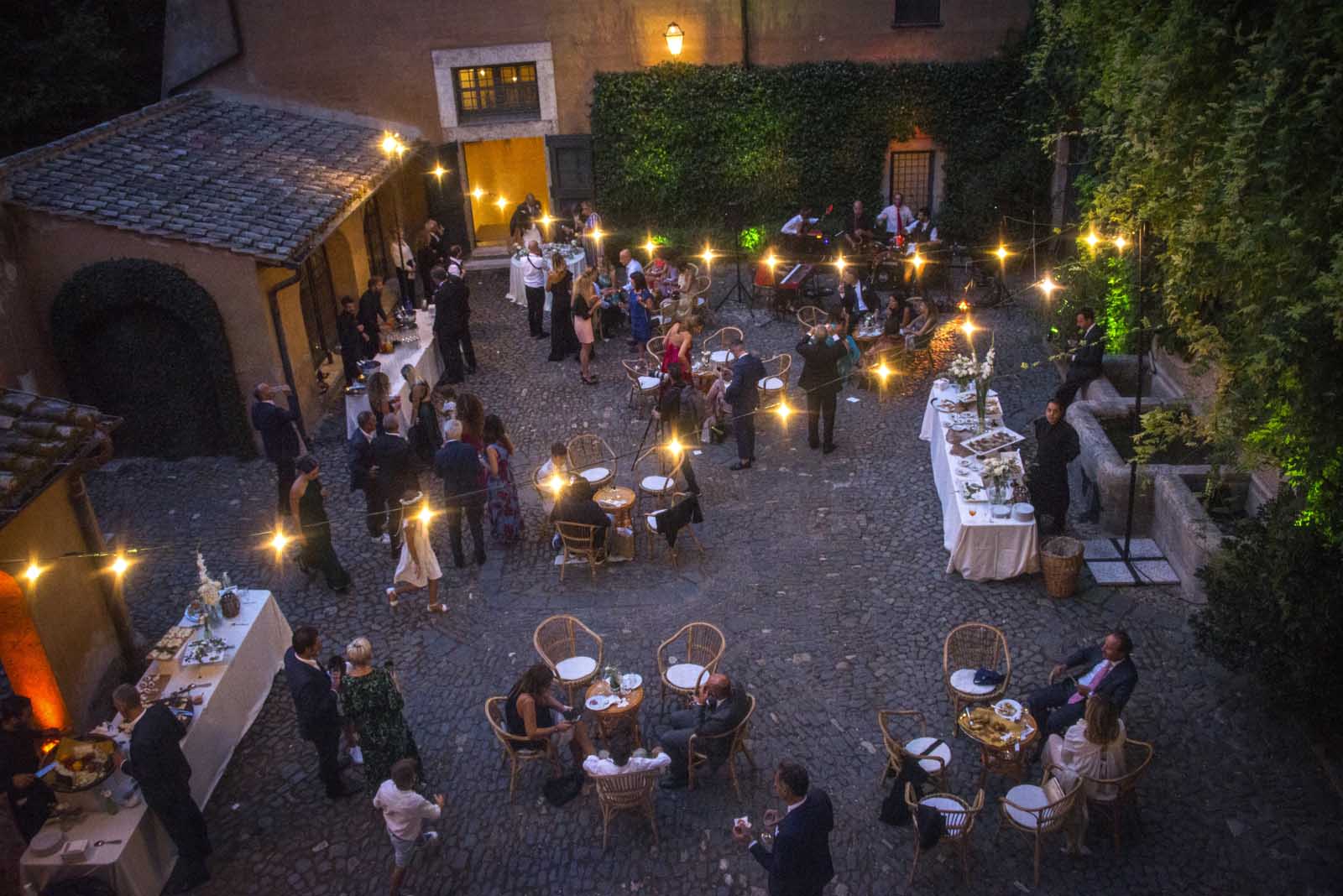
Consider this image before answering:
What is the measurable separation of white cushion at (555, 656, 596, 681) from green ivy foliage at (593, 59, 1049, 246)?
14.1m

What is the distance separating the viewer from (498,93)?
2177cm

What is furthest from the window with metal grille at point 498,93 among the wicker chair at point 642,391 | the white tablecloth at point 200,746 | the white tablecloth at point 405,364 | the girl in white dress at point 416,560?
the white tablecloth at point 200,746

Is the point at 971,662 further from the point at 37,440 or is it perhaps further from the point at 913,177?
the point at 913,177

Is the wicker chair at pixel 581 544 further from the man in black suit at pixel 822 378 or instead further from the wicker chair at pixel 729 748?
the man in black suit at pixel 822 378

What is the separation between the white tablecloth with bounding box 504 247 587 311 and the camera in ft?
61.4

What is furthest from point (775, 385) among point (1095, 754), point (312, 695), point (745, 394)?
point (312, 695)

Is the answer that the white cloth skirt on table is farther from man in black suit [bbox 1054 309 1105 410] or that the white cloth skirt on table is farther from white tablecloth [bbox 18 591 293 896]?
man in black suit [bbox 1054 309 1105 410]

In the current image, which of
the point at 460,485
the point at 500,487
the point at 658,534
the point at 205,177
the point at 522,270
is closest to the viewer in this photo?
the point at 460,485

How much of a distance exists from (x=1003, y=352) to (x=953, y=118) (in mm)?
7320

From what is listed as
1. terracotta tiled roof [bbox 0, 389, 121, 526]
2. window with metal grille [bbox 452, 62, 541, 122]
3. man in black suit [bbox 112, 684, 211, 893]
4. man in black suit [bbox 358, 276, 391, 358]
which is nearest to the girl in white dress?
terracotta tiled roof [bbox 0, 389, 121, 526]

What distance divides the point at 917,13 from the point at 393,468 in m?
15.4

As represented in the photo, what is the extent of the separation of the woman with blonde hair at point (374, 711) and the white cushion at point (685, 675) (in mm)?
2260

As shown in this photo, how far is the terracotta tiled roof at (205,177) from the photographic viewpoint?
43.9 ft

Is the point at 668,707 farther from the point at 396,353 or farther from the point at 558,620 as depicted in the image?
the point at 396,353
